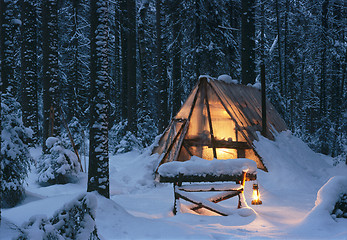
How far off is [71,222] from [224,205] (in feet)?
17.3

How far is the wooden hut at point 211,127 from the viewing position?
39.1ft

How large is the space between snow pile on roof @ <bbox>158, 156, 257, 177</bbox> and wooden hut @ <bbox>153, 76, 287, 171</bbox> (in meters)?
4.03

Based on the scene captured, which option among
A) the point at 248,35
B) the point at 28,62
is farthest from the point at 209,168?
the point at 28,62

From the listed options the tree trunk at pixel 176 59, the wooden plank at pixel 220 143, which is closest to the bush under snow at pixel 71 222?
the wooden plank at pixel 220 143

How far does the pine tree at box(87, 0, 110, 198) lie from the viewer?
7.04 meters

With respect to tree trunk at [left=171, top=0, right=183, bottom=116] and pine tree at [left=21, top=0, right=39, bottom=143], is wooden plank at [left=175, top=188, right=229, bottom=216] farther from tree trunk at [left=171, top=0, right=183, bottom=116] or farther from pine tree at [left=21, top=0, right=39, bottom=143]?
tree trunk at [left=171, top=0, right=183, bottom=116]

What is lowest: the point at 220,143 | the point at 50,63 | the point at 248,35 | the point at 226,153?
the point at 226,153

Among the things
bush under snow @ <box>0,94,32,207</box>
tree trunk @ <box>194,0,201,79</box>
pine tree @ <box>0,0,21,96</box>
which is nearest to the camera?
bush under snow @ <box>0,94,32,207</box>

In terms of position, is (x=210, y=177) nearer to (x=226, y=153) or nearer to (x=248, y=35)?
(x=226, y=153)

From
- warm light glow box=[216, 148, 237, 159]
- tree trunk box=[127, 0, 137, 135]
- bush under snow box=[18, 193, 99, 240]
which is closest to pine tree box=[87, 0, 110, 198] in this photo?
bush under snow box=[18, 193, 99, 240]

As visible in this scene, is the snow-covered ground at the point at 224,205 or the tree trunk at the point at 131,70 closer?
the snow-covered ground at the point at 224,205

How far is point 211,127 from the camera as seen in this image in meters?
12.2

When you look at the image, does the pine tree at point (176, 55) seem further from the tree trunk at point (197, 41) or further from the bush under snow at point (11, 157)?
the bush under snow at point (11, 157)

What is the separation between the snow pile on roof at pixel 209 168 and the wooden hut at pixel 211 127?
13.2ft
